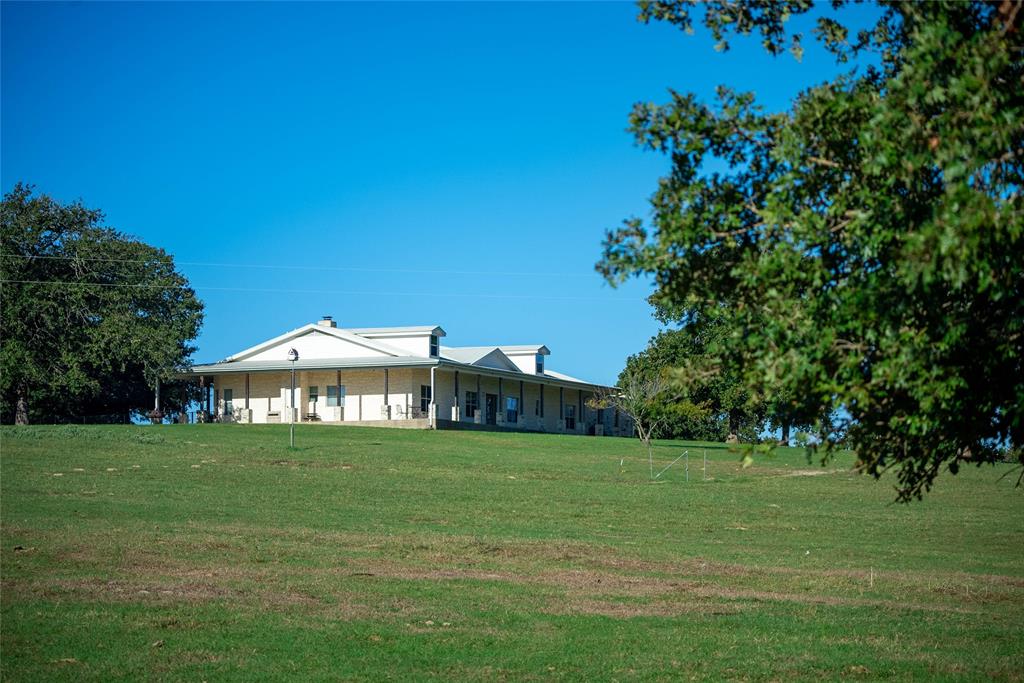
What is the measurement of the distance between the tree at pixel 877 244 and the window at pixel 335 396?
164 feet

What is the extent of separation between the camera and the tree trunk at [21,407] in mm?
55812

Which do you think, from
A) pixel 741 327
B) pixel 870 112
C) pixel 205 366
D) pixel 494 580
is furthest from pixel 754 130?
pixel 205 366

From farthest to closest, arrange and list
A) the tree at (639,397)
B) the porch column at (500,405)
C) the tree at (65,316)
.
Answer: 1. the porch column at (500,405)
2. the tree at (65,316)
3. the tree at (639,397)

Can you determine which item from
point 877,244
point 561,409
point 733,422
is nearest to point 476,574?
point 877,244

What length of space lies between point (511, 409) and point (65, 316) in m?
25.2

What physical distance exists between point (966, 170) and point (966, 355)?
1.77 metres

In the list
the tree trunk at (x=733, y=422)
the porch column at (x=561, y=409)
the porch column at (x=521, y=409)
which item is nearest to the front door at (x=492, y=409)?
the porch column at (x=521, y=409)

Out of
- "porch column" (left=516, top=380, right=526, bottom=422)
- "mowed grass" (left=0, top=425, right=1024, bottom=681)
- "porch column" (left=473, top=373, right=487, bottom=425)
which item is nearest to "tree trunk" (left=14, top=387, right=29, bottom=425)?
"mowed grass" (left=0, top=425, right=1024, bottom=681)

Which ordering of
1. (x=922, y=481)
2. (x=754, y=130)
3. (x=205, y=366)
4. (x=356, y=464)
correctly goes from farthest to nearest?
(x=205, y=366)
(x=356, y=464)
(x=922, y=481)
(x=754, y=130)

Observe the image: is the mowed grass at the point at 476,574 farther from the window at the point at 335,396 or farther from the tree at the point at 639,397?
the window at the point at 335,396

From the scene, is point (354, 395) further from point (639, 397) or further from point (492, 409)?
point (639, 397)

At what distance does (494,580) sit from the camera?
18.0 m

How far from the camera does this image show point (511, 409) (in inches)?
2601

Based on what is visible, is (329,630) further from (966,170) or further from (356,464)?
(356,464)
